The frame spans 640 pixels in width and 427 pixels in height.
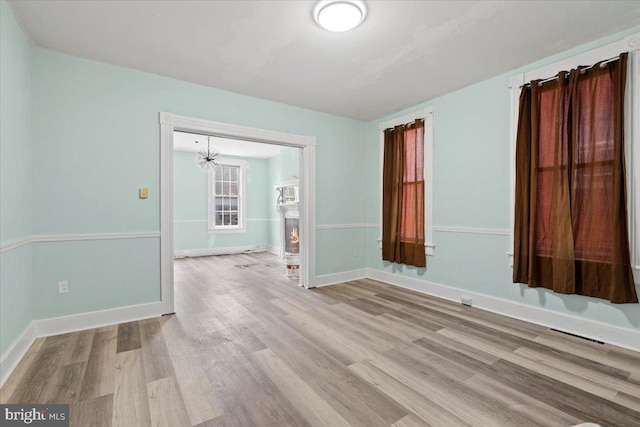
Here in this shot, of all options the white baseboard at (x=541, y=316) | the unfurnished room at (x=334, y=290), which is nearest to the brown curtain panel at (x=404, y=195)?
the unfurnished room at (x=334, y=290)

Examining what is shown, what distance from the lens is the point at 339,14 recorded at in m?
2.08

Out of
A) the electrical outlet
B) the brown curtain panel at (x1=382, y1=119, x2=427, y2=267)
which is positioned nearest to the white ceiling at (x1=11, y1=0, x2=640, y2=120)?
the brown curtain panel at (x1=382, y1=119, x2=427, y2=267)

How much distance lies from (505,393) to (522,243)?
1655 millimetres

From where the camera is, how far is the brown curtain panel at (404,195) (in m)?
3.95

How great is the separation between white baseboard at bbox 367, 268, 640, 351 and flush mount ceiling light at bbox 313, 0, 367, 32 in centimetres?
311

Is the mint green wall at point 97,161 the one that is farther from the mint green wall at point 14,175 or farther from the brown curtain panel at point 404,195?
the brown curtain panel at point 404,195

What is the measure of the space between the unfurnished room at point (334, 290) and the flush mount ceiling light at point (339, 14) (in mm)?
14

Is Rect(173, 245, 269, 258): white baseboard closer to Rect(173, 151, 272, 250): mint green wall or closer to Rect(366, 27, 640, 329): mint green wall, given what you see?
Rect(173, 151, 272, 250): mint green wall

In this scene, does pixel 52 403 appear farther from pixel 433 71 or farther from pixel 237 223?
pixel 237 223

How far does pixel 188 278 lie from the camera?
15.8ft

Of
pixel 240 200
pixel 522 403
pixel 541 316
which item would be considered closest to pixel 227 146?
pixel 240 200

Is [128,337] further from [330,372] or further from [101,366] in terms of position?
[330,372]

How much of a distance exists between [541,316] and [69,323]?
4549mm

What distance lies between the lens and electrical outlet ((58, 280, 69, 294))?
8.71ft
